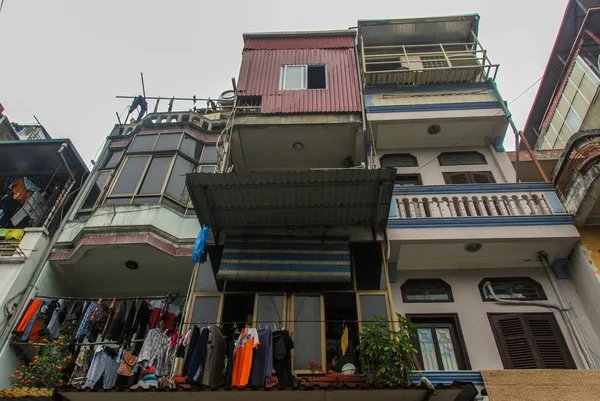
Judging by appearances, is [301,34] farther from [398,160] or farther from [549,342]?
[549,342]

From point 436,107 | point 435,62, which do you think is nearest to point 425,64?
point 435,62

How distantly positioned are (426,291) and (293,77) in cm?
815

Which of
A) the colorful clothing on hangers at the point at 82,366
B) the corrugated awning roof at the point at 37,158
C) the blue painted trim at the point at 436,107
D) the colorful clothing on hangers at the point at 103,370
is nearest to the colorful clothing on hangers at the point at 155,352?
the colorful clothing on hangers at the point at 103,370

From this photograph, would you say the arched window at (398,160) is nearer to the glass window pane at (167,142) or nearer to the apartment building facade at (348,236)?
the apartment building facade at (348,236)

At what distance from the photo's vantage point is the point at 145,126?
14391 millimetres

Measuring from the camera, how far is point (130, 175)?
12672 millimetres

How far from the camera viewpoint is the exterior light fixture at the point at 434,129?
43.3 ft

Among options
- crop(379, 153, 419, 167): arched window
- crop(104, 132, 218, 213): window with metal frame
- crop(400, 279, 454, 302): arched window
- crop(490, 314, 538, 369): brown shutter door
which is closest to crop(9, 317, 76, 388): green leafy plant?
crop(104, 132, 218, 213): window with metal frame

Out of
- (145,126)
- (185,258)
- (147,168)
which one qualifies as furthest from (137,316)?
(145,126)

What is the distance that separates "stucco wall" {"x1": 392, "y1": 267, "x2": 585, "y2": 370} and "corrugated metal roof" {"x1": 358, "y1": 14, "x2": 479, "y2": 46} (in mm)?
9257

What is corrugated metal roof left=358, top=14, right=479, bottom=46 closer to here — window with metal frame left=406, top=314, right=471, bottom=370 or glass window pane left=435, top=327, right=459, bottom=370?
window with metal frame left=406, top=314, right=471, bottom=370

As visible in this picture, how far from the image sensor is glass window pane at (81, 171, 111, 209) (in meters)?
12.7

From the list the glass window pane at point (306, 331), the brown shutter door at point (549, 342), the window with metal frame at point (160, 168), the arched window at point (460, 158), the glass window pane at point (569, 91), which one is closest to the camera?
the glass window pane at point (306, 331)

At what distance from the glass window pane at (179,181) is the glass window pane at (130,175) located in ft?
3.02
